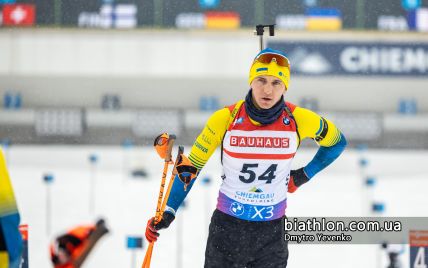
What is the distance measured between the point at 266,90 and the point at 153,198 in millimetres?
6395

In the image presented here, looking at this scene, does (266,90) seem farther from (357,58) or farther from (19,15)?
(19,15)

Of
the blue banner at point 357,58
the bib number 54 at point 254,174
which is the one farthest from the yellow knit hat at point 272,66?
the blue banner at point 357,58

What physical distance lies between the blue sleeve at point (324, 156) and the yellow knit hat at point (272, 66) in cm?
62

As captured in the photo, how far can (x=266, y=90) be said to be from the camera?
3.12 metres

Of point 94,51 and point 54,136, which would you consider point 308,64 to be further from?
point 54,136

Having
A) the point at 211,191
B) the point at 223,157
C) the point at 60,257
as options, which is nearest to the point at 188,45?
the point at 211,191

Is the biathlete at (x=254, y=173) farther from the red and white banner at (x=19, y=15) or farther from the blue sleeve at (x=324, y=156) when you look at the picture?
the red and white banner at (x=19, y=15)

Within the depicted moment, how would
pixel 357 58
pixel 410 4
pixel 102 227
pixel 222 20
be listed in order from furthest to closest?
pixel 357 58
pixel 222 20
pixel 410 4
pixel 102 227

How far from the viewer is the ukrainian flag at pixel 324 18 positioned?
1623 centimetres

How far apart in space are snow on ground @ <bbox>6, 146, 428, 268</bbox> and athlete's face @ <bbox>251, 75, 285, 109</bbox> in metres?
1.27

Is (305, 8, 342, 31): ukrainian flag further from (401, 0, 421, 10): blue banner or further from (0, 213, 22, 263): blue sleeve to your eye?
(0, 213, 22, 263): blue sleeve

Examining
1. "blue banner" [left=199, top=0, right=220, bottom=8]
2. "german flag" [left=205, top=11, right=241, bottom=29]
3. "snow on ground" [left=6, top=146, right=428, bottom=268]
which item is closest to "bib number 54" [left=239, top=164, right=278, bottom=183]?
"snow on ground" [left=6, top=146, right=428, bottom=268]

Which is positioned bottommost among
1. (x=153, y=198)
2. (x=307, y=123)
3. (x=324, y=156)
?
(x=153, y=198)

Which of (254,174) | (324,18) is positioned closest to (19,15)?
(324,18)
